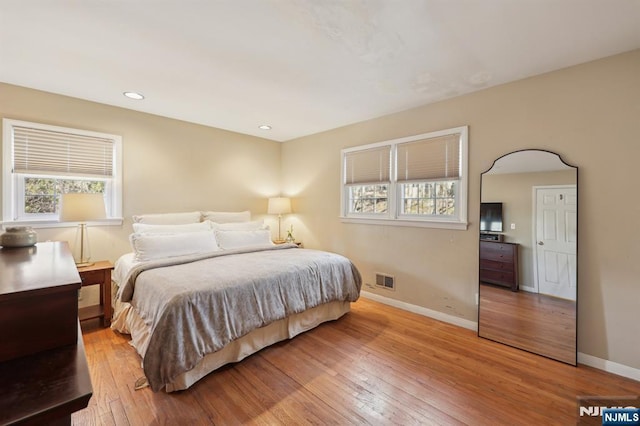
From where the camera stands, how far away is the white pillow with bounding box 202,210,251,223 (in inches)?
155

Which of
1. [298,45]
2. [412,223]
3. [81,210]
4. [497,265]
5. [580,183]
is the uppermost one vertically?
[298,45]

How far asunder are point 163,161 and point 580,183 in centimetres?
448

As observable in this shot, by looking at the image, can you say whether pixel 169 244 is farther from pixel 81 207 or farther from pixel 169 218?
pixel 81 207

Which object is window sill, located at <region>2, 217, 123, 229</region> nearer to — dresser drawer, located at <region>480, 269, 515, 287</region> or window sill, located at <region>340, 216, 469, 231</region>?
window sill, located at <region>340, 216, 469, 231</region>

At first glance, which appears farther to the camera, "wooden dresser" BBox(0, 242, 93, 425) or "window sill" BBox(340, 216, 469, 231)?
"window sill" BBox(340, 216, 469, 231)

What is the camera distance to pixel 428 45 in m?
2.07

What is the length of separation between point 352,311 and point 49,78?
387cm

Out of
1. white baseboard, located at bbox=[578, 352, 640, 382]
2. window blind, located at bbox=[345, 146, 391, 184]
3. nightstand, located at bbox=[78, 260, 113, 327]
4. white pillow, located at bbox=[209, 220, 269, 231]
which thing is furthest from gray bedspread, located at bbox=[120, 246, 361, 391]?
white baseboard, located at bbox=[578, 352, 640, 382]

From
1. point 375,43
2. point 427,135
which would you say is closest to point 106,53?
point 375,43

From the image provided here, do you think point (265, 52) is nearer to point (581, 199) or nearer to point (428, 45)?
point (428, 45)

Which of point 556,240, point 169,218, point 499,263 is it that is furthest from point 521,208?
point 169,218

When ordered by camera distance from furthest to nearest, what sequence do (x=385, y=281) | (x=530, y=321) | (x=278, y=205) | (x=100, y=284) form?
(x=278, y=205)
(x=385, y=281)
(x=100, y=284)
(x=530, y=321)

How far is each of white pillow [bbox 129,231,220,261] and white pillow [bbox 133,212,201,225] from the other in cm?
40

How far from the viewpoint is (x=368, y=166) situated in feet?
12.5
